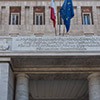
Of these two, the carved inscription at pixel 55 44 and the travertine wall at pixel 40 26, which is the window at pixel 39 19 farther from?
the carved inscription at pixel 55 44

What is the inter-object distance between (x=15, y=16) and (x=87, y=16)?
7.54m

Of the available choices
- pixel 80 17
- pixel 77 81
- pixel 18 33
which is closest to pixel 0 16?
pixel 18 33

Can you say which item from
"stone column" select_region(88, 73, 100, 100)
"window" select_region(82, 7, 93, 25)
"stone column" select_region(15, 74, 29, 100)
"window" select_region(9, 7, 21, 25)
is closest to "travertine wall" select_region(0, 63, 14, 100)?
"stone column" select_region(15, 74, 29, 100)

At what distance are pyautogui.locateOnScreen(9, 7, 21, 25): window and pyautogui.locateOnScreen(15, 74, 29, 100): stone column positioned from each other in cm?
1170

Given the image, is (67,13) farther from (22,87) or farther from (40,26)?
(40,26)

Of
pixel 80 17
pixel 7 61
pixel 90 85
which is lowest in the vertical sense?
pixel 90 85

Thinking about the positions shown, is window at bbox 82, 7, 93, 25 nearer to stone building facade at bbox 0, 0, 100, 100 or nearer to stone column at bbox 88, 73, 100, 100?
stone building facade at bbox 0, 0, 100, 100

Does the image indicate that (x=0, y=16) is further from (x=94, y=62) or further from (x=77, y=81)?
(x=94, y=62)

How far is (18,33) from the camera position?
28516mm

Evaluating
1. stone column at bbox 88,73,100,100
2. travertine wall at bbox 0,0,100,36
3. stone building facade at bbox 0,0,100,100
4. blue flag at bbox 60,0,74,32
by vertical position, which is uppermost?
travertine wall at bbox 0,0,100,36

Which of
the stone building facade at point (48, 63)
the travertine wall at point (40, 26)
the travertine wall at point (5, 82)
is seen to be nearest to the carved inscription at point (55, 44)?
the stone building facade at point (48, 63)

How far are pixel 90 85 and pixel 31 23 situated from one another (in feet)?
40.3

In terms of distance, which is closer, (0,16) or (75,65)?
(75,65)

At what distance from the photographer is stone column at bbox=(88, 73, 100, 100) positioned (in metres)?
18.0
